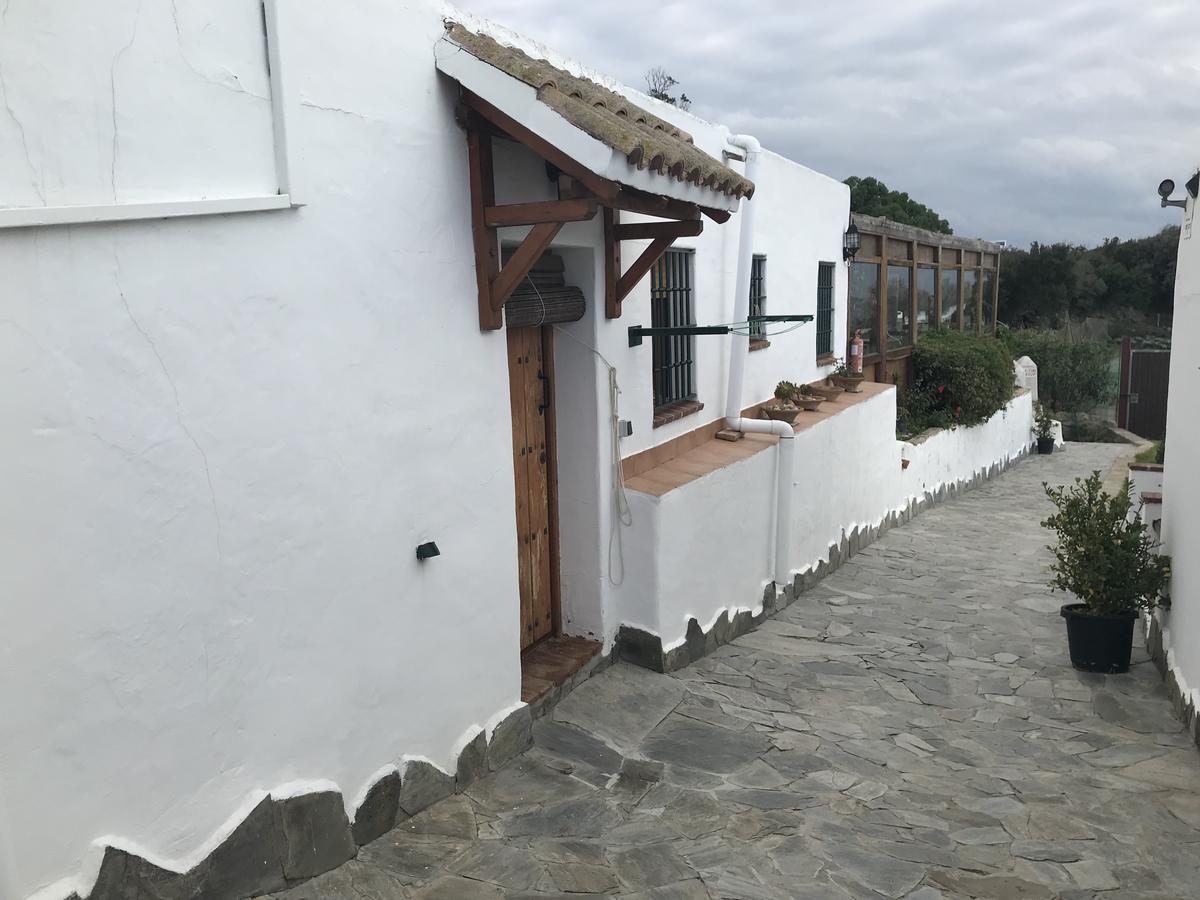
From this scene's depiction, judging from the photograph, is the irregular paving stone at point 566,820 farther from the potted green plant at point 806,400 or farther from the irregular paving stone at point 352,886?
the potted green plant at point 806,400

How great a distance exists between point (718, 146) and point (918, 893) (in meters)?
6.38

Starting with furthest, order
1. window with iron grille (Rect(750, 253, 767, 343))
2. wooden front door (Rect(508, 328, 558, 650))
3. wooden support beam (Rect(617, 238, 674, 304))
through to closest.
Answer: window with iron grille (Rect(750, 253, 767, 343)), wooden support beam (Rect(617, 238, 674, 304)), wooden front door (Rect(508, 328, 558, 650))

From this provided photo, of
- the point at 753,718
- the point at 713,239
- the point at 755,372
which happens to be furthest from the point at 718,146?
the point at 753,718

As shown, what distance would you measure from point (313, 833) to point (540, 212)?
2.98 metres

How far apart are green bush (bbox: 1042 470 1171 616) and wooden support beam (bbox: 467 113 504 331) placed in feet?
14.6

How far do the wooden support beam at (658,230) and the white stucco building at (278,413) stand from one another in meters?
0.02

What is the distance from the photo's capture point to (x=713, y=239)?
841 centimetres

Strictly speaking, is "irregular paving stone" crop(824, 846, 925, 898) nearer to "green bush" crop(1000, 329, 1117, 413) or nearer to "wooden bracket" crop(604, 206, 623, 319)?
"wooden bracket" crop(604, 206, 623, 319)

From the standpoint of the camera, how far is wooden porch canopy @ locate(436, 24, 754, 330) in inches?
173

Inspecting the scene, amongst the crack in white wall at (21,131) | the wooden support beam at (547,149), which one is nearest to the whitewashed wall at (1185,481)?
the wooden support beam at (547,149)

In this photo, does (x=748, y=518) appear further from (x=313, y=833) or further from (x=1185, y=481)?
(x=313, y=833)

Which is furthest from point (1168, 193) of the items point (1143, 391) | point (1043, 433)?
point (1143, 391)

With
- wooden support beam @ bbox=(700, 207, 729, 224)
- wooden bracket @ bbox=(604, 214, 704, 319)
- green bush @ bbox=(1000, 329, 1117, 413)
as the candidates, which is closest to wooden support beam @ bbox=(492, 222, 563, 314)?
wooden support beam @ bbox=(700, 207, 729, 224)

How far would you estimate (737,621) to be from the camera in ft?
25.9
